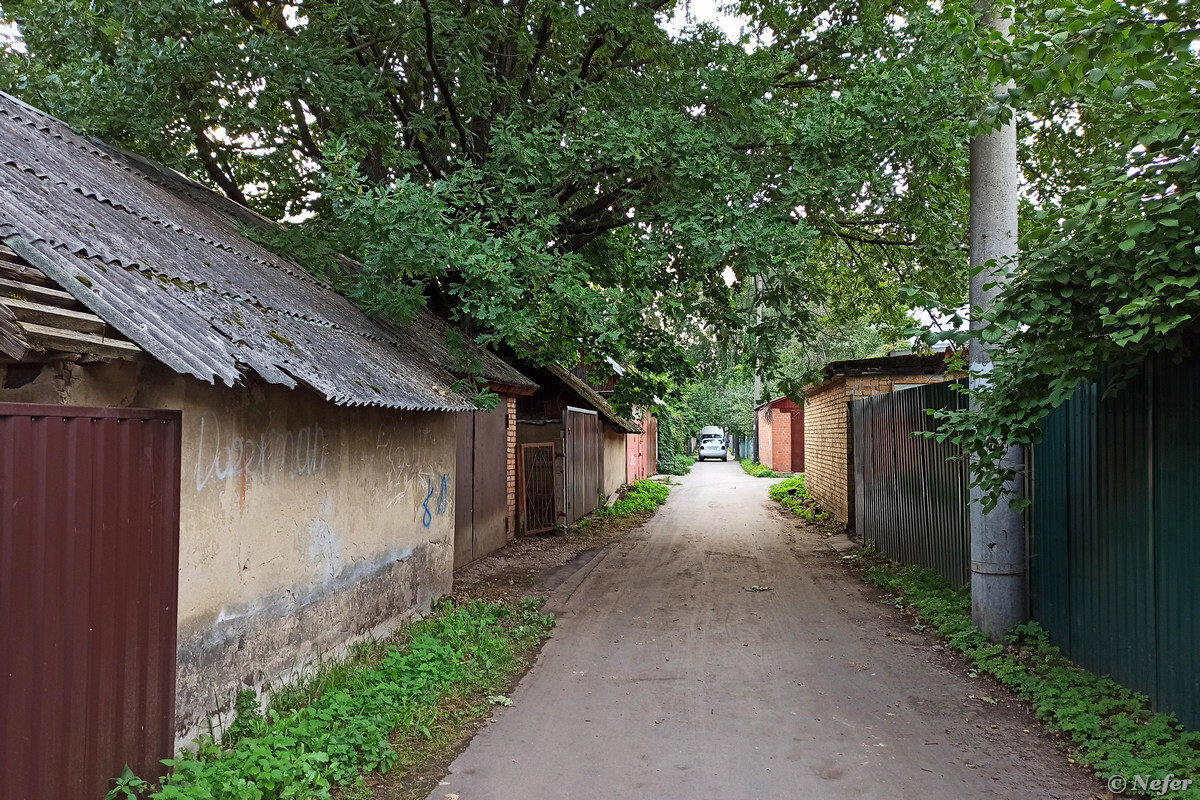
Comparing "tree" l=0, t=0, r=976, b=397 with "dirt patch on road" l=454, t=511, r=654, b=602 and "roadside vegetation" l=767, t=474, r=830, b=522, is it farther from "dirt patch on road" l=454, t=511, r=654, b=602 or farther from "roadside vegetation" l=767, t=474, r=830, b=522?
"roadside vegetation" l=767, t=474, r=830, b=522

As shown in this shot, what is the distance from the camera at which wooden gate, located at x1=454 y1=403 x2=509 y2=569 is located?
10430 millimetres

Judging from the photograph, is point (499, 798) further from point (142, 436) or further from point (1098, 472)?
point (1098, 472)

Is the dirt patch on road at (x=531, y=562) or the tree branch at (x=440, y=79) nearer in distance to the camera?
the tree branch at (x=440, y=79)

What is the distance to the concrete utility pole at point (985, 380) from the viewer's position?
235 inches

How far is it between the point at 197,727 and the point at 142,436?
168cm

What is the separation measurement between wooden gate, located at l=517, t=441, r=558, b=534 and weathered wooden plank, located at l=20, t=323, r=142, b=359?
10.3 m

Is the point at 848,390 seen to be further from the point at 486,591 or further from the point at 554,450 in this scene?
the point at 486,591

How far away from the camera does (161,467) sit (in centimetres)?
369

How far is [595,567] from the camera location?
1076 centimetres

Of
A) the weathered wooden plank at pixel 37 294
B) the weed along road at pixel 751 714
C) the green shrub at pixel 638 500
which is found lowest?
the green shrub at pixel 638 500

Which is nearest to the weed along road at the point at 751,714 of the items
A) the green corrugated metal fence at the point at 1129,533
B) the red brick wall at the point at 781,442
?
the green corrugated metal fence at the point at 1129,533

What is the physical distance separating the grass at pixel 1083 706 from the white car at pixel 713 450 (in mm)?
49919

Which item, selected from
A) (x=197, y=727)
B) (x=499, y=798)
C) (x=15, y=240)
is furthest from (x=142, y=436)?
(x=499, y=798)

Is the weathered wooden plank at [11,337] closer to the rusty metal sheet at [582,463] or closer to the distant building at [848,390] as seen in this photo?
the distant building at [848,390]
